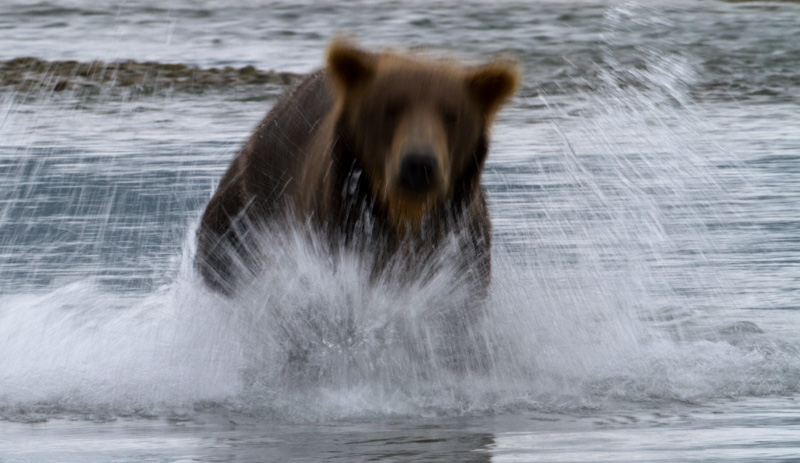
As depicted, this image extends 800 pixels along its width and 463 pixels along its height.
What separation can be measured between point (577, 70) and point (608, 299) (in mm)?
9903

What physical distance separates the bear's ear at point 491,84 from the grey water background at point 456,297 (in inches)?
26.3

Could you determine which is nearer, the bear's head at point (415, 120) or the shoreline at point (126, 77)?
the bear's head at point (415, 120)

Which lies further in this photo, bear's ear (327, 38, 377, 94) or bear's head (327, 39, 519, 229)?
bear's ear (327, 38, 377, 94)

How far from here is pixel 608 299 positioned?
19.7 feet

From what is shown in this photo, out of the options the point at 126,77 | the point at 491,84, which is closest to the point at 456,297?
the point at 491,84

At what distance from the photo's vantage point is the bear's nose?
4.63 meters

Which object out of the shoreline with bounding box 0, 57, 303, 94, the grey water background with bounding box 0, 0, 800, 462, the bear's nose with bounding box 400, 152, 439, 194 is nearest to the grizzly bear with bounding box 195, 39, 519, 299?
the bear's nose with bounding box 400, 152, 439, 194

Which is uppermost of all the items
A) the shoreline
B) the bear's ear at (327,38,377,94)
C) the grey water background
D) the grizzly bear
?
the bear's ear at (327,38,377,94)

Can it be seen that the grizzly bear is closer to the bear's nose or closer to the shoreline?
the bear's nose

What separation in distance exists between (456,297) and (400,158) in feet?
2.69

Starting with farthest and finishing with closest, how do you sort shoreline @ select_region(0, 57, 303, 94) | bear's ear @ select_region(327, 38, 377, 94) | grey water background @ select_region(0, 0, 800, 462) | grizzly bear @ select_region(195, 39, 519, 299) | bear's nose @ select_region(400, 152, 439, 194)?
shoreline @ select_region(0, 57, 303, 94)
bear's ear @ select_region(327, 38, 377, 94)
grizzly bear @ select_region(195, 39, 519, 299)
bear's nose @ select_region(400, 152, 439, 194)
grey water background @ select_region(0, 0, 800, 462)

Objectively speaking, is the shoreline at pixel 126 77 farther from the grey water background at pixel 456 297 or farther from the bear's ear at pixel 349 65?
the bear's ear at pixel 349 65

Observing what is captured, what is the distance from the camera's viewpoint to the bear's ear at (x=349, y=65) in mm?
5008

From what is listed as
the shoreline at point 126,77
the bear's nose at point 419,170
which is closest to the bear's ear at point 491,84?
the bear's nose at point 419,170
